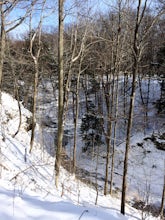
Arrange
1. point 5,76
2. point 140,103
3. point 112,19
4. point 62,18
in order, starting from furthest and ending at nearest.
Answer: point 140,103, point 5,76, point 112,19, point 62,18

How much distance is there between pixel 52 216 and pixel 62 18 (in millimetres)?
7723

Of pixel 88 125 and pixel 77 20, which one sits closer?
pixel 77 20

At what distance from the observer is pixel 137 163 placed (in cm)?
2139

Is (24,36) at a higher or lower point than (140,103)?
higher

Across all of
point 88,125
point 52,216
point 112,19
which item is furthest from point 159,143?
point 52,216

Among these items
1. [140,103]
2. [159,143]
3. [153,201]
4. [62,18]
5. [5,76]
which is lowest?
[153,201]

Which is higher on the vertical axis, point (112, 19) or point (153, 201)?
point (112, 19)

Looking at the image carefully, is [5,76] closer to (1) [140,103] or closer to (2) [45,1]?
(2) [45,1]

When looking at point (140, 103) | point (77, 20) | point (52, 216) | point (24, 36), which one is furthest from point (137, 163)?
point (52, 216)

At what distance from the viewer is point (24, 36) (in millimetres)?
23828

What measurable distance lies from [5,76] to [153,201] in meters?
13.4

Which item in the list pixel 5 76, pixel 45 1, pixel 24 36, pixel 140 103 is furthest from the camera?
pixel 140 103

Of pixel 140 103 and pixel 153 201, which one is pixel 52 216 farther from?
pixel 140 103

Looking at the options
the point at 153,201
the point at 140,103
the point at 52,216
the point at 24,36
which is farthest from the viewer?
the point at 140,103
